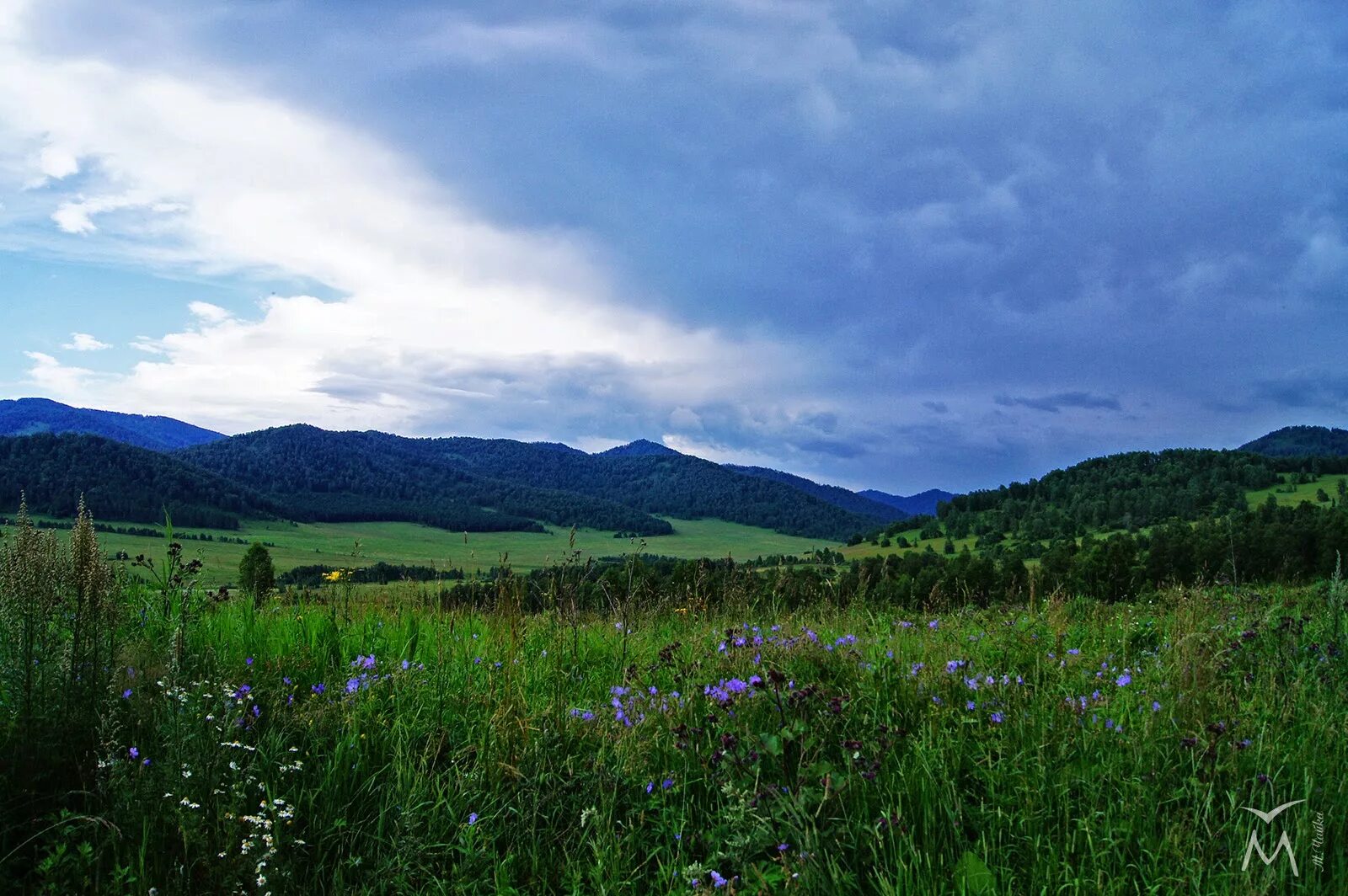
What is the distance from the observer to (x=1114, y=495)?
353 feet

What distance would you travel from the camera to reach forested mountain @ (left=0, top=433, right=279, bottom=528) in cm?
12975

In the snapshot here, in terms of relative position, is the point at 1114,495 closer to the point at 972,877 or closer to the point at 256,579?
the point at 256,579

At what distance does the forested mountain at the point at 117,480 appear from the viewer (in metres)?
130

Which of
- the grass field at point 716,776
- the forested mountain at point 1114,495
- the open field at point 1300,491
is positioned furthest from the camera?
the forested mountain at point 1114,495

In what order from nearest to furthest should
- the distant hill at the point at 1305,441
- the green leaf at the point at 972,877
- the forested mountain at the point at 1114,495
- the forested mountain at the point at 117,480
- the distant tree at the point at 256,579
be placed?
1. the green leaf at the point at 972,877
2. the distant tree at the point at 256,579
3. the forested mountain at the point at 1114,495
4. the forested mountain at the point at 117,480
5. the distant hill at the point at 1305,441

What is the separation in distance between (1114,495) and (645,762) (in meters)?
124

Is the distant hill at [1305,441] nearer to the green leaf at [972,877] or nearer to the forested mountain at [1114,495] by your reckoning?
the forested mountain at [1114,495]

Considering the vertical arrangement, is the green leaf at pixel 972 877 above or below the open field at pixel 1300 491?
below

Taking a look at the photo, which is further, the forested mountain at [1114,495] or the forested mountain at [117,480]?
the forested mountain at [117,480]

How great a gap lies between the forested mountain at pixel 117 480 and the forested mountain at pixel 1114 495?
143 meters

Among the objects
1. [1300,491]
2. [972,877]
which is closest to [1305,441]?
[1300,491]

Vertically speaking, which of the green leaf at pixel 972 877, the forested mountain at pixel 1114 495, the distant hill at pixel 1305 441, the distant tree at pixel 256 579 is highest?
the distant hill at pixel 1305 441

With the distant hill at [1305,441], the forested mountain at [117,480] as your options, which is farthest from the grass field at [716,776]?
the distant hill at [1305,441]

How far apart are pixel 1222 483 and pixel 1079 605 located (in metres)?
120
